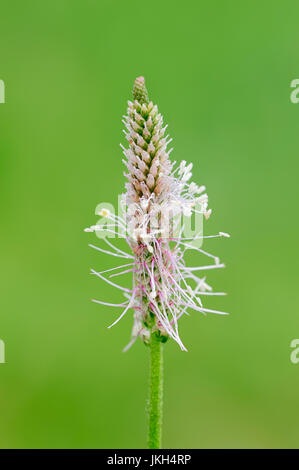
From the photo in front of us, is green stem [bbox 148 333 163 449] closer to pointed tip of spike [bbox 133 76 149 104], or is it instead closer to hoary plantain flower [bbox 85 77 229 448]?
hoary plantain flower [bbox 85 77 229 448]

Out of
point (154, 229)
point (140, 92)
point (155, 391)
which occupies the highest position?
point (140, 92)

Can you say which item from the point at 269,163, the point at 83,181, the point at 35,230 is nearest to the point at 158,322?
the point at 35,230

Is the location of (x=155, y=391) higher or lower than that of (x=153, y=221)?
lower

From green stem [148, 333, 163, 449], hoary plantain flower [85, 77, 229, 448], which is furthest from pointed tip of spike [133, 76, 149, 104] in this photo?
green stem [148, 333, 163, 449]

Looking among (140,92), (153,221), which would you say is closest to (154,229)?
(153,221)

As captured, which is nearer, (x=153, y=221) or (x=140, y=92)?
(x=140, y=92)

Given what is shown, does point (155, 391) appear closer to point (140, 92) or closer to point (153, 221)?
point (153, 221)

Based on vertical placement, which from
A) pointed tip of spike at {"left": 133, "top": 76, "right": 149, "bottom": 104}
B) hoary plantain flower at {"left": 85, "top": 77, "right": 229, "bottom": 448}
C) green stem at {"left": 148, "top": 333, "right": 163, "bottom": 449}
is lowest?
green stem at {"left": 148, "top": 333, "right": 163, "bottom": 449}
